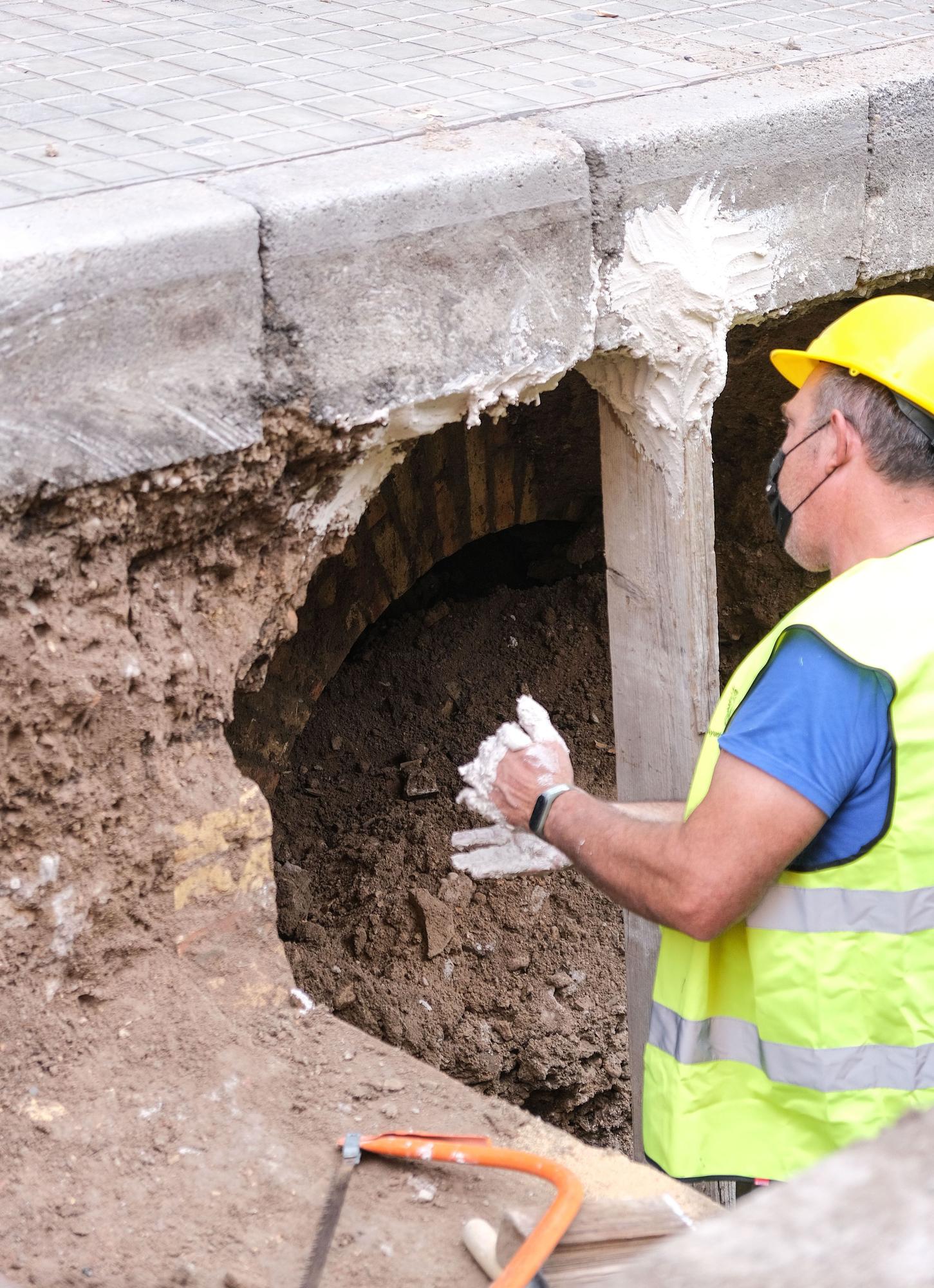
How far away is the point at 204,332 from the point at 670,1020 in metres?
1.36

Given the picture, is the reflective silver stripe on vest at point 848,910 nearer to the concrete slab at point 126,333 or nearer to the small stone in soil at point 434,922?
the concrete slab at point 126,333

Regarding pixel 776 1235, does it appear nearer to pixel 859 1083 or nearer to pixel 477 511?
pixel 859 1083

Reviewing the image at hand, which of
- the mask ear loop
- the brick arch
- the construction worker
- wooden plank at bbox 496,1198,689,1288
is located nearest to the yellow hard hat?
the construction worker

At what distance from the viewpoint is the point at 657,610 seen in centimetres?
287

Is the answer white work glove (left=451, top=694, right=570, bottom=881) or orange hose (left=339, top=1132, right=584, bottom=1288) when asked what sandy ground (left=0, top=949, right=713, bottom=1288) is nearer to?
orange hose (left=339, top=1132, right=584, bottom=1288)

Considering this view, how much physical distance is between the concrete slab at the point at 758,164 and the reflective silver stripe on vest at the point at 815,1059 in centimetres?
132

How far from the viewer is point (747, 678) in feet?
6.72

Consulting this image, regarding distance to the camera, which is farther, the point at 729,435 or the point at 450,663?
the point at 450,663

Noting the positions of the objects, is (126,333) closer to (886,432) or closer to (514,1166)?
(886,432)

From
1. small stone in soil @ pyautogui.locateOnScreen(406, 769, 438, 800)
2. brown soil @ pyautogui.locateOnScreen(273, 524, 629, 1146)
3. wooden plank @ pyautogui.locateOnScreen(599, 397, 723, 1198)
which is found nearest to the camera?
wooden plank @ pyautogui.locateOnScreen(599, 397, 723, 1198)

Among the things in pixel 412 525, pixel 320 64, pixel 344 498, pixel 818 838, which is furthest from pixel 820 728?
pixel 412 525

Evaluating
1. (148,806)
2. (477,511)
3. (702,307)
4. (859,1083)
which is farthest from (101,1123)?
(477,511)

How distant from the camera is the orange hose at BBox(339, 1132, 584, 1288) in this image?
1.59 m

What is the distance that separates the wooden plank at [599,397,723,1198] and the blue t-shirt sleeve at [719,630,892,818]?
95cm
